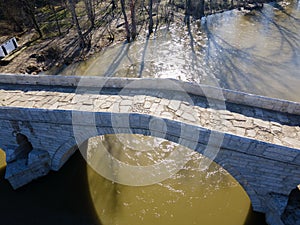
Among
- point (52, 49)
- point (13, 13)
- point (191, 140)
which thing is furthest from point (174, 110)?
point (13, 13)

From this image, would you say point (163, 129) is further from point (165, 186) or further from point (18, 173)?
point (18, 173)

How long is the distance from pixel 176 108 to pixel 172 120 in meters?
1.12

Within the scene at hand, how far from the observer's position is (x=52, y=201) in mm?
9875

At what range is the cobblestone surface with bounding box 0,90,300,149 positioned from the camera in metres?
7.27

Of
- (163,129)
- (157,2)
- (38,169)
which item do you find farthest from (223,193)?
(157,2)

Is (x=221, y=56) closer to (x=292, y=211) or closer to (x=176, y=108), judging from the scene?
(x=176, y=108)

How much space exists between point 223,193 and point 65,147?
677 centimetres

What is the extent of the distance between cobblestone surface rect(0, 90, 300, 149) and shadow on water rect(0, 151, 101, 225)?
11.6ft

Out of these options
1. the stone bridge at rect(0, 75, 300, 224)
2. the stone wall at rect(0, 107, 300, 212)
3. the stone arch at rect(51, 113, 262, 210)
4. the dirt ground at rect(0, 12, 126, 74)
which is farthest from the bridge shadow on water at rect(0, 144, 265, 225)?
the dirt ground at rect(0, 12, 126, 74)

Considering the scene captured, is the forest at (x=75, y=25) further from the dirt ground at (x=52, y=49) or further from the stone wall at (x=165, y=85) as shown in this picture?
the stone wall at (x=165, y=85)

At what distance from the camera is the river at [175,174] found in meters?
9.16

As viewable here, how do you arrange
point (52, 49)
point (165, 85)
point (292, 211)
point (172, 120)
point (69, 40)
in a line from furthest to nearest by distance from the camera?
point (69, 40), point (52, 49), point (165, 85), point (292, 211), point (172, 120)

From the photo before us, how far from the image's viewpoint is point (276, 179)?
7246 mm

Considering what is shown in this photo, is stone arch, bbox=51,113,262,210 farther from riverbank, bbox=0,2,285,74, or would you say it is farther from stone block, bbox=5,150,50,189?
riverbank, bbox=0,2,285,74
